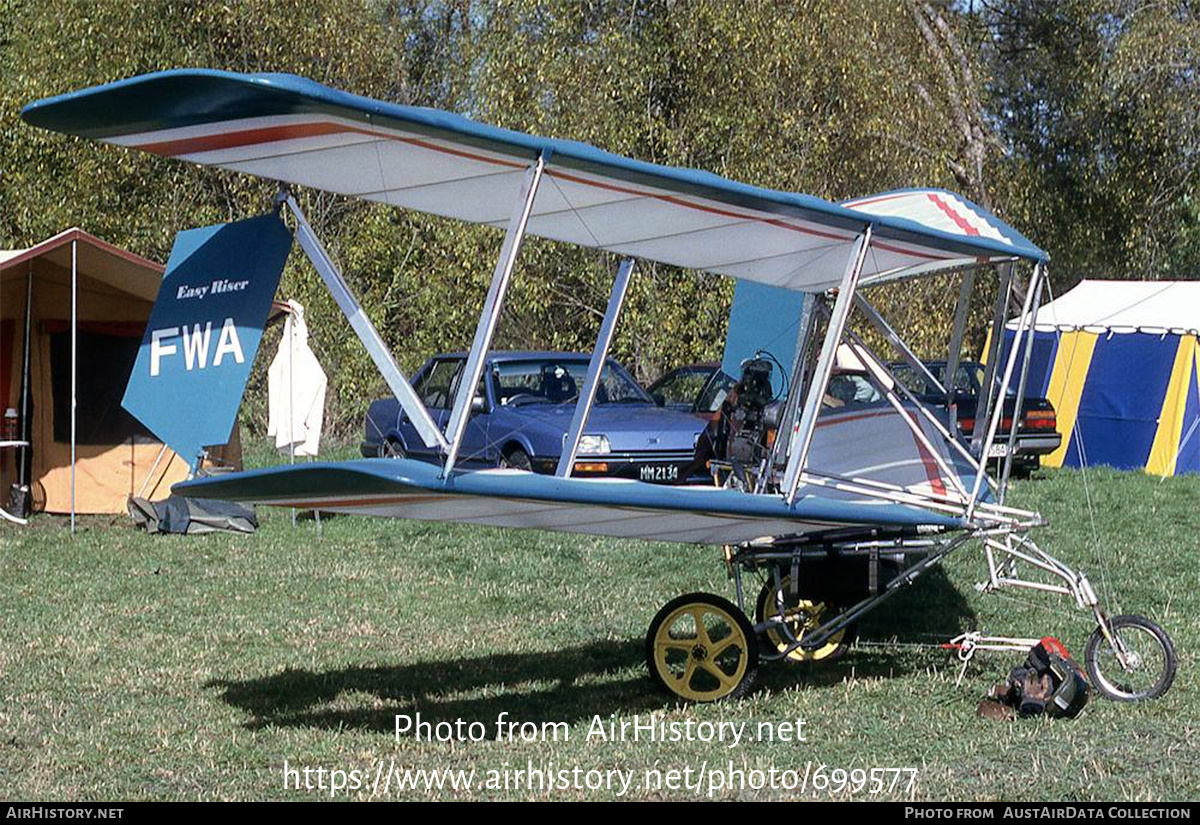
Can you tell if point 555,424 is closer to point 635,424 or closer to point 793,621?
point 635,424

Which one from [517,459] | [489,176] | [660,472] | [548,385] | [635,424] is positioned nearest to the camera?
[489,176]

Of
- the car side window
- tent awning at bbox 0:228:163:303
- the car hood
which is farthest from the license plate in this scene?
tent awning at bbox 0:228:163:303

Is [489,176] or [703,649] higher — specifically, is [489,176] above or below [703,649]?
above

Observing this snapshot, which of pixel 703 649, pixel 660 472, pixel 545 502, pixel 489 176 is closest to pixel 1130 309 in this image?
pixel 660 472

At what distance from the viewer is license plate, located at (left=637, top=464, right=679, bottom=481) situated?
1312cm

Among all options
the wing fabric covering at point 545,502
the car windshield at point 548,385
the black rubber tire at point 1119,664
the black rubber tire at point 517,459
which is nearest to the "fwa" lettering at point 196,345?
the wing fabric covering at point 545,502

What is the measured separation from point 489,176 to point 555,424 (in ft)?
24.4

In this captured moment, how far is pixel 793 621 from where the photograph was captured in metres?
7.75

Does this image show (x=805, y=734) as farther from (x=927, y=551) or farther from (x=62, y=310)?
(x=62, y=310)

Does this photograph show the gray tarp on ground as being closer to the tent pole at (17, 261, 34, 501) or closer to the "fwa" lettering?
the tent pole at (17, 261, 34, 501)

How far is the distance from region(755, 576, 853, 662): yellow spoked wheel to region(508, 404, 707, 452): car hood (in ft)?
15.7

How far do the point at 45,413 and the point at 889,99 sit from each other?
44.3ft

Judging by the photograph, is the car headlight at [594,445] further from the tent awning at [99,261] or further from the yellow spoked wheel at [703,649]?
the yellow spoked wheel at [703,649]

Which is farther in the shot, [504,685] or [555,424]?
[555,424]
